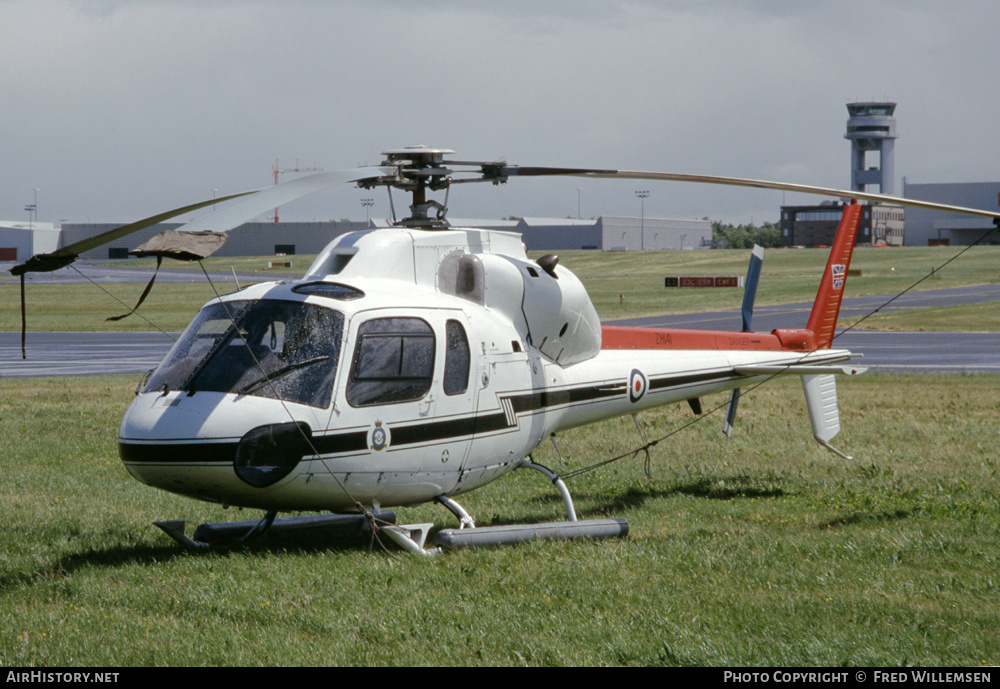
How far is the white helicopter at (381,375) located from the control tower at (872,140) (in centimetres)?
19105

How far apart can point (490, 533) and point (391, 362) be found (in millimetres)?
1935

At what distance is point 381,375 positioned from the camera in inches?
352

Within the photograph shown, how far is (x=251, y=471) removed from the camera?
837 cm

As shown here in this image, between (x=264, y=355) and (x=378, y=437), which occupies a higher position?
(x=264, y=355)

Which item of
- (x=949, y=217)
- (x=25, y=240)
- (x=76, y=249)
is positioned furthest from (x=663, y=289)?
(x=25, y=240)

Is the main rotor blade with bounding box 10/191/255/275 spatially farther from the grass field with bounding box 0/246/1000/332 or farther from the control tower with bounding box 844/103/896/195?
the control tower with bounding box 844/103/896/195

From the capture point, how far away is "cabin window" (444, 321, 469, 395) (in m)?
9.45

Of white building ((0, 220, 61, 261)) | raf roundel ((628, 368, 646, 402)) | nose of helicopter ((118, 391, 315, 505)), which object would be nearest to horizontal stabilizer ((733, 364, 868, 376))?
raf roundel ((628, 368, 646, 402))

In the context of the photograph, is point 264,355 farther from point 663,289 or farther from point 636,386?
point 663,289

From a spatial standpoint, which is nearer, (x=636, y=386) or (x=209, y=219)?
(x=209, y=219)

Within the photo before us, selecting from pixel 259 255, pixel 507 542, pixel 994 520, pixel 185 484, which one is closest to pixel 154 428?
pixel 185 484

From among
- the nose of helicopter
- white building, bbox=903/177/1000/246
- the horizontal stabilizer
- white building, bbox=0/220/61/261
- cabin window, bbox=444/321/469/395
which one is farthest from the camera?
white building, bbox=0/220/61/261

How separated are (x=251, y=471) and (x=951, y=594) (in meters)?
5.73

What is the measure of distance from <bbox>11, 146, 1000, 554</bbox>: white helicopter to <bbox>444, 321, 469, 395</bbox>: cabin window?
0.05 ft
